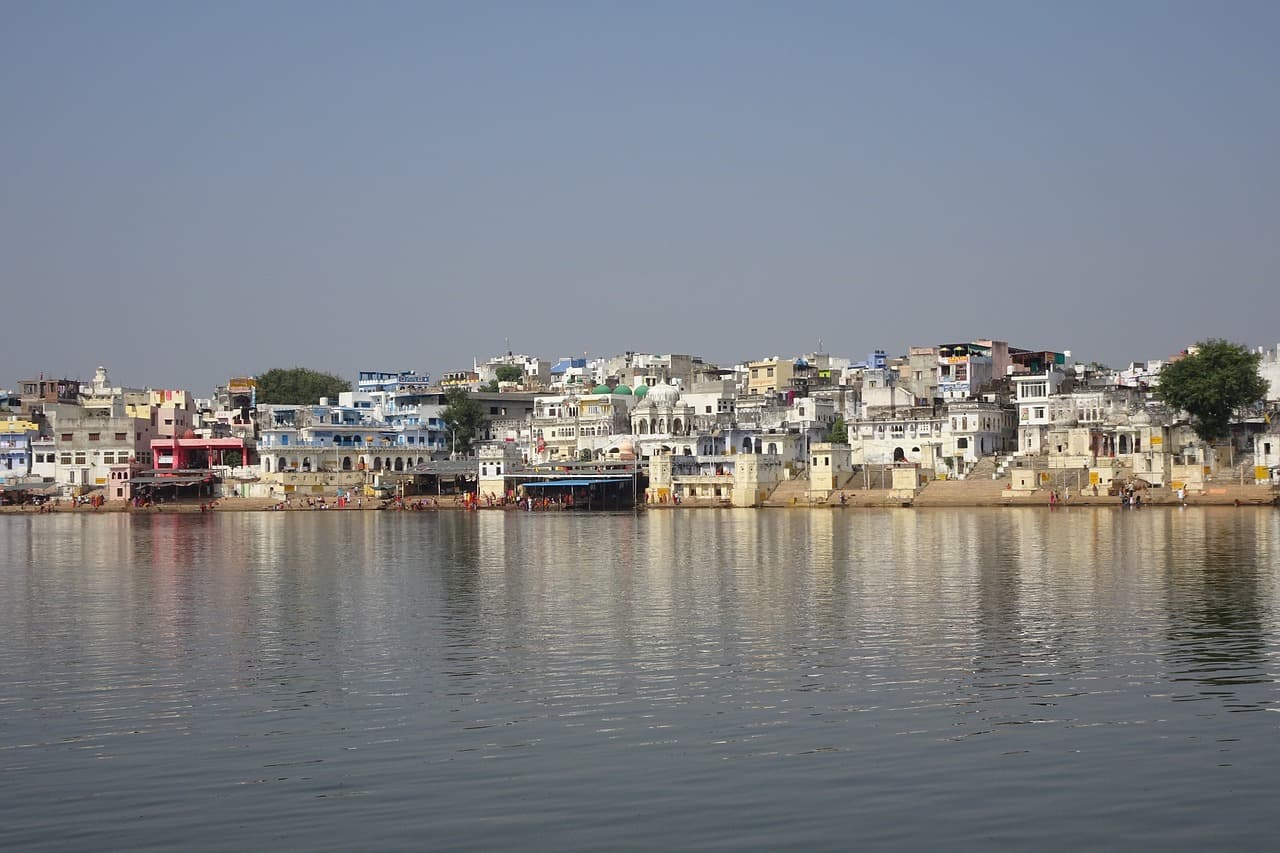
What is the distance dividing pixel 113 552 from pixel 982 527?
2804 cm

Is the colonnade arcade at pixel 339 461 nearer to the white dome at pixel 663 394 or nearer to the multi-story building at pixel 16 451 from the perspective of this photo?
the white dome at pixel 663 394

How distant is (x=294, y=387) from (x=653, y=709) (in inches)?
3903

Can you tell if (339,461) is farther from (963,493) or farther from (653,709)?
(653,709)

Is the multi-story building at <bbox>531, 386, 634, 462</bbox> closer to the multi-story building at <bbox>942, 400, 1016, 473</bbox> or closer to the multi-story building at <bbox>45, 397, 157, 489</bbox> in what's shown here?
the multi-story building at <bbox>942, 400, 1016, 473</bbox>

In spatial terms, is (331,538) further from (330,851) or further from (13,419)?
(13,419)

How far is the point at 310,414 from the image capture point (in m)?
90.8

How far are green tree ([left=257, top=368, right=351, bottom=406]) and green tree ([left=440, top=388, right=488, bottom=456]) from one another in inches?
743

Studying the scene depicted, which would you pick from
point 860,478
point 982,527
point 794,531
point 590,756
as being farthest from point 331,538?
point 590,756

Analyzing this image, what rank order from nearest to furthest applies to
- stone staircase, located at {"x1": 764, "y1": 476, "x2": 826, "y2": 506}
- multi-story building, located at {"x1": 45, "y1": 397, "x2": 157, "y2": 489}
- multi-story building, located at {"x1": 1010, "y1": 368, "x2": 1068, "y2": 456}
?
stone staircase, located at {"x1": 764, "y1": 476, "x2": 826, "y2": 506}
multi-story building, located at {"x1": 1010, "y1": 368, "x2": 1068, "y2": 456}
multi-story building, located at {"x1": 45, "y1": 397, "x2": 157, "y2": 489}

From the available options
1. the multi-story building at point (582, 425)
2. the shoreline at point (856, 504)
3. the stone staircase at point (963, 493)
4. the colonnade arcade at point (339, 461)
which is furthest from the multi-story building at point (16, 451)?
the stone staircase at point (963, 493)

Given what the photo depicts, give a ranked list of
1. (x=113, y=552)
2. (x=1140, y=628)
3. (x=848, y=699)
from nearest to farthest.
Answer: (x=848, y=699), (x=1140, y=628), (x=113, y=552)

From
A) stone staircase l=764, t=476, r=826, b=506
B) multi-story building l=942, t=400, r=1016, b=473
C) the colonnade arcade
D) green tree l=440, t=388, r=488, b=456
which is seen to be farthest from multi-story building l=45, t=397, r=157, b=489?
multi-story building l=942, t=400, r=1016, b=473

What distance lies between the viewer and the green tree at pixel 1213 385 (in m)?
64.9

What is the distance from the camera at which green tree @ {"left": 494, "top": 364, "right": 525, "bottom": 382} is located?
396ft
